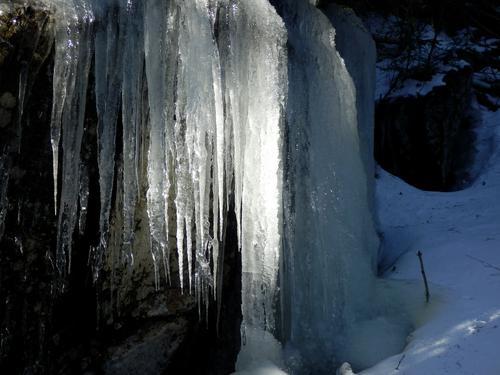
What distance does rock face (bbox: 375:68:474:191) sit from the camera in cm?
826

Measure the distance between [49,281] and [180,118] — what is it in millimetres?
1101

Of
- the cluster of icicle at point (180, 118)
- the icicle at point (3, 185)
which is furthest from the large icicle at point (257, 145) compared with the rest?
the icicle at point (3, 185)

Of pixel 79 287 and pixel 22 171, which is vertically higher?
pixel 22 171

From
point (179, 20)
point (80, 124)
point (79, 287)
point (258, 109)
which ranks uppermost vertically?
point (179, 20)

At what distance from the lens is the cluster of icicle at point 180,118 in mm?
2771

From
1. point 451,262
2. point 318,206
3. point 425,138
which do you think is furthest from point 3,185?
point 425,138

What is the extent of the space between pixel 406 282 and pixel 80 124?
341cm

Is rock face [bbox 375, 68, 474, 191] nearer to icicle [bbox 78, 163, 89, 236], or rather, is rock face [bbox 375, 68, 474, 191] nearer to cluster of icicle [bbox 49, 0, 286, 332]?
cluster of icicle [bbox 49, 0, 286, 332]

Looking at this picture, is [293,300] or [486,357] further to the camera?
[293,300]

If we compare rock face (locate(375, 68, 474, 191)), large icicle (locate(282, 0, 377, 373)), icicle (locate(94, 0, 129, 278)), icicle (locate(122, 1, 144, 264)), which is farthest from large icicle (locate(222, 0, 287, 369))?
rock face (locate(375, 68, 474, 191))

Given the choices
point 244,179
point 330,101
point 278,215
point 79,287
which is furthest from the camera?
point 330,101

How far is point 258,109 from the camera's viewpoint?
12.0 ft

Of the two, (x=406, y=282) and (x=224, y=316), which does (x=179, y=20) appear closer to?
(x=224, y=316)

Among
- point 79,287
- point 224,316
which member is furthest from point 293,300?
point 79,287
